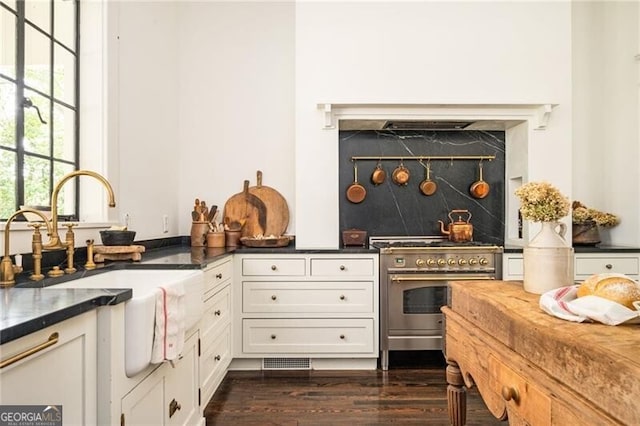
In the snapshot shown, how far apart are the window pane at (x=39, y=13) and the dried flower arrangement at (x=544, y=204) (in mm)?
2475

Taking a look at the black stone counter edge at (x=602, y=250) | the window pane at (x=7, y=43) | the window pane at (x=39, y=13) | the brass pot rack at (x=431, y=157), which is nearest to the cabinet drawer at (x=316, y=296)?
the black stone counter edge at (x=602, y=250)

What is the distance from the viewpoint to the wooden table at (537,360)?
757 millimetres

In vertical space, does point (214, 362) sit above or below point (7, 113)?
below

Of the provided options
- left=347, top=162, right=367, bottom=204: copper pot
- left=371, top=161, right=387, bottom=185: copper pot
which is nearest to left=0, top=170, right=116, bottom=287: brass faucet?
left=347, top=162, right=367, bottom=204: copper pot

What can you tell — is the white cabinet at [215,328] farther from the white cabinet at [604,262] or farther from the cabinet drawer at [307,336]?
the white cabinet at [604,262]

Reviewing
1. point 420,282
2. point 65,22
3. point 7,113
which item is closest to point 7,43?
point 7,113

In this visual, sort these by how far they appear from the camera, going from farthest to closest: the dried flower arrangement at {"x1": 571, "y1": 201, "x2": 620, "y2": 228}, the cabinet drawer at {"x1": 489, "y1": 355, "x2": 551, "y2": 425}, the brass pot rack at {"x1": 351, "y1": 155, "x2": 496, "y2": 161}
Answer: the brass pot rack at {"x1": 351, "y1": 155, "x2": 496, "y2": 161} → the dried flower arrangement at {"x1": 571, "y1": 201, "x2": 620, "y2": 228} → the cabinet drawer at {"x1": 489, "y1": 355, "x2": 551, "y2": 425}

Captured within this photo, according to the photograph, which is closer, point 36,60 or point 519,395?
point 519,395

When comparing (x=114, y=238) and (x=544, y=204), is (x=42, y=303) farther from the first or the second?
(x=544, y=204)

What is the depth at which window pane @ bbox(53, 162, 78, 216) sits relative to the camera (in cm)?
233

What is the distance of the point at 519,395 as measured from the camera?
3.52 ft

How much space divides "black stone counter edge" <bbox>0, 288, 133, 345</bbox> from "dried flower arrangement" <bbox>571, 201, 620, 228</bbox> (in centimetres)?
342

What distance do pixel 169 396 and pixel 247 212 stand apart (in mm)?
2118

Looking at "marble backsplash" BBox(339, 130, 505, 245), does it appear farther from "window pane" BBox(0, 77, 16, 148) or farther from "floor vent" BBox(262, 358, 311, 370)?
"window pane" BBox(0, 77, 16, 148)
